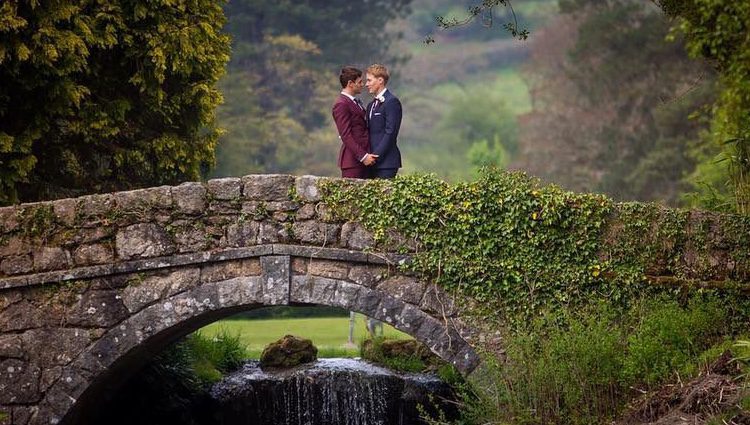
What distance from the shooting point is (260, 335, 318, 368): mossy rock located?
49.1ft

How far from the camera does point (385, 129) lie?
11.7 m

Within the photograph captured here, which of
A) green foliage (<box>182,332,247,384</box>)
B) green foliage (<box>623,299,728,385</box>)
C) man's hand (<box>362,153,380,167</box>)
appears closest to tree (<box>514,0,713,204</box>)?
green foliage (<box>182,332,247,384</box>)

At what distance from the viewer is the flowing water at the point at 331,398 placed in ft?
44.9

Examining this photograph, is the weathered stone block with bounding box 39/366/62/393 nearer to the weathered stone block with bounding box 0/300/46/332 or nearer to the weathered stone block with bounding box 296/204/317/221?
the weathered stone block with bounding box 0/300/46/332

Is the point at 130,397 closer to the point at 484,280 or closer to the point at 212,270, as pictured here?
the point at 212,270

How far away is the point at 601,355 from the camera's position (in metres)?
9.99

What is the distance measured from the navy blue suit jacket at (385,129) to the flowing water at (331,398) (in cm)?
304

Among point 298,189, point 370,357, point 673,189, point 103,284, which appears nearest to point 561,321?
point 298,189

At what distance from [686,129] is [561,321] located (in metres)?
22.0

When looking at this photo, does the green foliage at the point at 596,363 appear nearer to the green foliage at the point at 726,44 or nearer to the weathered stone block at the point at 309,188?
the green foliage at the point at 726,44

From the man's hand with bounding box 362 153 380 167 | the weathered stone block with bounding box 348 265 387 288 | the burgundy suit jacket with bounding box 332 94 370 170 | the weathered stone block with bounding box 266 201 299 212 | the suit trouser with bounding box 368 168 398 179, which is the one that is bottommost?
the weathered stone block with bounding box 348 265 387 288

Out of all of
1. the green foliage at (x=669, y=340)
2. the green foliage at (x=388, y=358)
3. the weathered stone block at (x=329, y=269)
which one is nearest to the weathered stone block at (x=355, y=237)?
the weathered stone block at (x=329, y=269)

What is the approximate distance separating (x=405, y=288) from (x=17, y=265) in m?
3.34

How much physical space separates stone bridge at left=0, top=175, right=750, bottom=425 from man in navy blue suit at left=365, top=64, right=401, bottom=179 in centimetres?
106
